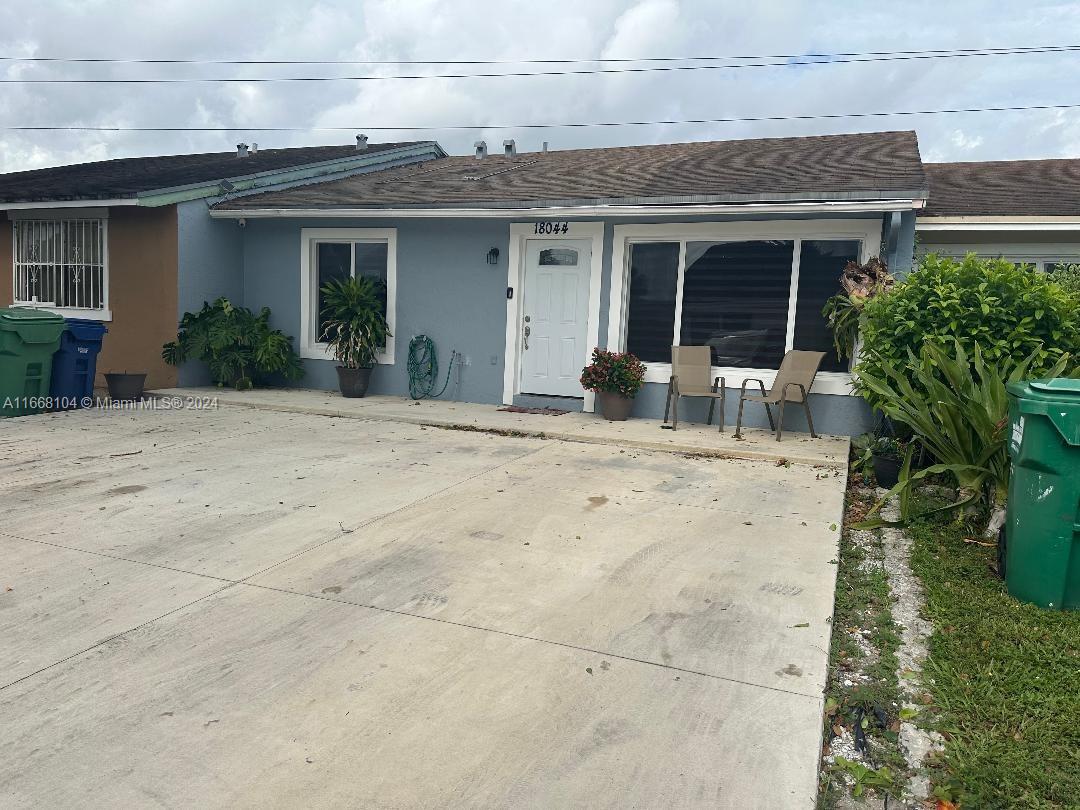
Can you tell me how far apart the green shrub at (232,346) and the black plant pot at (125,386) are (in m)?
0.84

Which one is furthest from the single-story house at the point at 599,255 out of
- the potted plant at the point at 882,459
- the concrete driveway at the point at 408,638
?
the concrete driveway at the point at 408,638

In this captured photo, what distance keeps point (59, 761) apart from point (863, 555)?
13.9 ft

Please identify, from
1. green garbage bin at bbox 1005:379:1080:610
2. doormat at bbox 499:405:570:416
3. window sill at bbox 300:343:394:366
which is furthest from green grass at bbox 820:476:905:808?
window sill at bbox 300:343:394:366

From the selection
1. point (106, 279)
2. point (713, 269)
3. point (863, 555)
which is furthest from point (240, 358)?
point (863, 555)

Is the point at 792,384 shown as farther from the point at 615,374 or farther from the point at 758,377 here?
the point at 615,374

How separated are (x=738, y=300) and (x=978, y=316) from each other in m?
2.86

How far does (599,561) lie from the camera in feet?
15.0

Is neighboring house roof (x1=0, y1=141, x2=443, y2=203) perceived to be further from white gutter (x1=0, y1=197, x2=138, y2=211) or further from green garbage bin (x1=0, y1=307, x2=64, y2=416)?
green garbage bin (x1=0, y1=307, x2=64, y2=416)

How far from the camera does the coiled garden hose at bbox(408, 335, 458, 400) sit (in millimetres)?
10672

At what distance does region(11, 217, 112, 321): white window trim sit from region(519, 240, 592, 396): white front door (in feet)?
20.3

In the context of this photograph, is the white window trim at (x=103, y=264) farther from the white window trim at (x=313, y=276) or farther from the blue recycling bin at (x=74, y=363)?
the white window trim at (x=313, y=276)

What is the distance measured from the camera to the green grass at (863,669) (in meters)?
2.64

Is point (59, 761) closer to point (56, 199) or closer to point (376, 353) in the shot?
point (376, 353)

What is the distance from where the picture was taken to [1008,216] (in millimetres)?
10344
